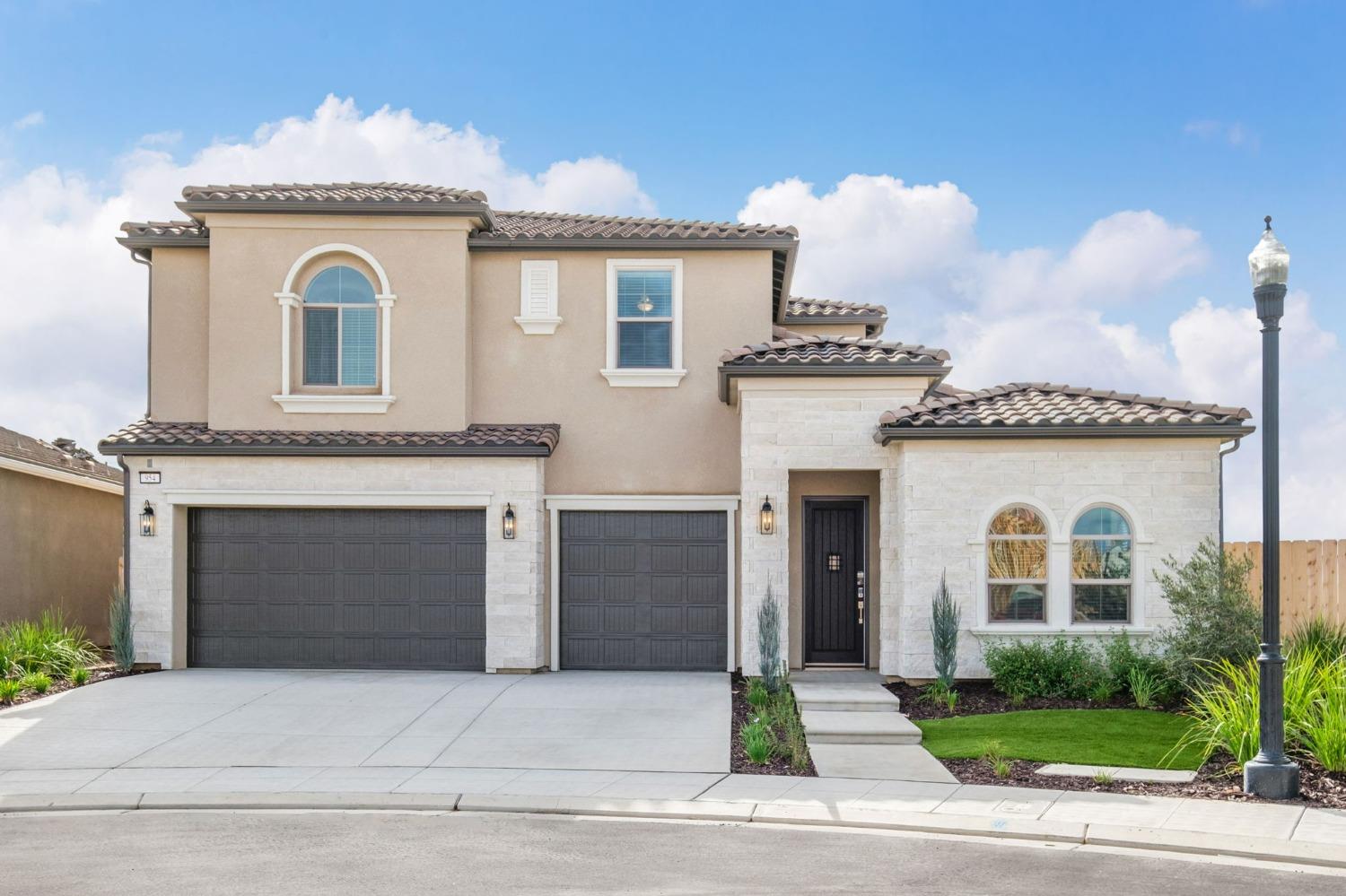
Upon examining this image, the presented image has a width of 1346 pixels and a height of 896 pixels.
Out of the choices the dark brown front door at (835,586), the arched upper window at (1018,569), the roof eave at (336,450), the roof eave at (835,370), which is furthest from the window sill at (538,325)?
the arched upper window at (1018,569)

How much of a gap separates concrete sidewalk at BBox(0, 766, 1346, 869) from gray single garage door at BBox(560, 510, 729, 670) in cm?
644

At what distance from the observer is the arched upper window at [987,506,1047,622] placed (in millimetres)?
16062

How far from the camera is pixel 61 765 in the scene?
12164mm

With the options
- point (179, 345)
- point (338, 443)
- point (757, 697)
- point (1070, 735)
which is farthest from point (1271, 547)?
point (179, 345)

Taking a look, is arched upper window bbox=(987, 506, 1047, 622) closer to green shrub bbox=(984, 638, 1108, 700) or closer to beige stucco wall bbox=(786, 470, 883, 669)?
green shrub bbox=(984, 638, 1108, 700)

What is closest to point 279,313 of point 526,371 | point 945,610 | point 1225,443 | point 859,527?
point 526,371

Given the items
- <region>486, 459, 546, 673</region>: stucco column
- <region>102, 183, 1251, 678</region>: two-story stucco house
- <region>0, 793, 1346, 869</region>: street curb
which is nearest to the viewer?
<region>0, 793, 1346, 869</region>: street curb

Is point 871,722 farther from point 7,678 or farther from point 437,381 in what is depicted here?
point 7,678

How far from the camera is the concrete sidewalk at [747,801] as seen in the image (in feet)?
30.5

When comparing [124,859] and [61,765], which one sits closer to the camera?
[124,859]

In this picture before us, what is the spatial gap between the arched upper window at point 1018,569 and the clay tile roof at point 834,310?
21.6 feet

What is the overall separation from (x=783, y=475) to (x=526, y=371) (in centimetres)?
442

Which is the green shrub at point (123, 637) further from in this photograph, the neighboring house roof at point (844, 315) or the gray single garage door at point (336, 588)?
the neighboring house roof at point (844, 315)

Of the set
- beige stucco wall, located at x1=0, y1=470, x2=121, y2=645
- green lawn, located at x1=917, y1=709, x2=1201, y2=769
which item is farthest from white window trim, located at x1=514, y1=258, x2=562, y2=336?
beige stucco wall, located at x1=0, y1=470, x2=121, y2=645
